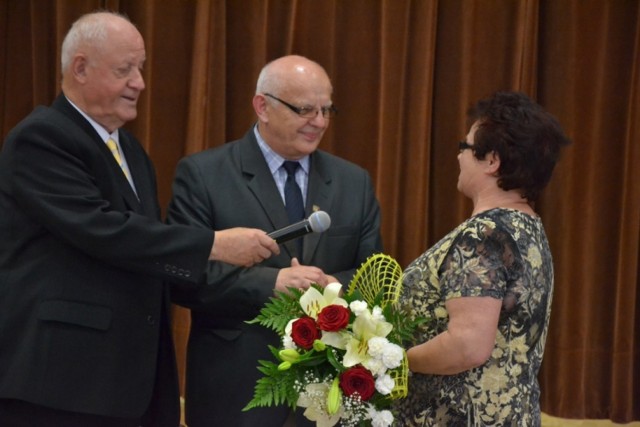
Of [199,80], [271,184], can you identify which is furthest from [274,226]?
[199,80]

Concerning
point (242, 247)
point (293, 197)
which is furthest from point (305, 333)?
point (293, 197)

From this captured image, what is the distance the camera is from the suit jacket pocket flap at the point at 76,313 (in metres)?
2.53

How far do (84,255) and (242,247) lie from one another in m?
0.45

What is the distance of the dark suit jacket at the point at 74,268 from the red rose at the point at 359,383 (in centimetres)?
64

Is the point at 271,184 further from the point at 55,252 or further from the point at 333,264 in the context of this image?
the point at 55,252

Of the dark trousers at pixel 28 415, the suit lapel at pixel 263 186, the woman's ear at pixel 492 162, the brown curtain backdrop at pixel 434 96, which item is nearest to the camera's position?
the woman's ear at pixel 492 162

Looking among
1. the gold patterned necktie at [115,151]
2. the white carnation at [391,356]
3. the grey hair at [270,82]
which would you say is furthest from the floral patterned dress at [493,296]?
the grey hair at [270,82]

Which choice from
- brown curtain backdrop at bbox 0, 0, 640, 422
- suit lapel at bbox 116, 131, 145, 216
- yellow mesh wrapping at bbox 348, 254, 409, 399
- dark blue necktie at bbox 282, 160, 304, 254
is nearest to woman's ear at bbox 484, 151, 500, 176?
yellow mesh wrapping at bbox 348, 254, 409, 399

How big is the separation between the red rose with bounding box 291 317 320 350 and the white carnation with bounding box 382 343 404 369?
0.58 ft

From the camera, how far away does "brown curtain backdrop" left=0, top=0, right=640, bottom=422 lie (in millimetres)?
4426

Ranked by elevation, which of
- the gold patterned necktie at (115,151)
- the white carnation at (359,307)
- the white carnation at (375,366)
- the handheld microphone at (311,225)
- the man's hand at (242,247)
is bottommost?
the white carnation at (375,366)

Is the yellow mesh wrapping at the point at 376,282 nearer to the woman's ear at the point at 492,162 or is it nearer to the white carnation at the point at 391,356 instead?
the white carnation at the point at 391,356

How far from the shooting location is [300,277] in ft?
9.44

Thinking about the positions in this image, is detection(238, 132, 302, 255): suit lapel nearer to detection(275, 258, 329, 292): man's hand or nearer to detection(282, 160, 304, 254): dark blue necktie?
detection(282, 160, 304, 254): dark blue necktie
